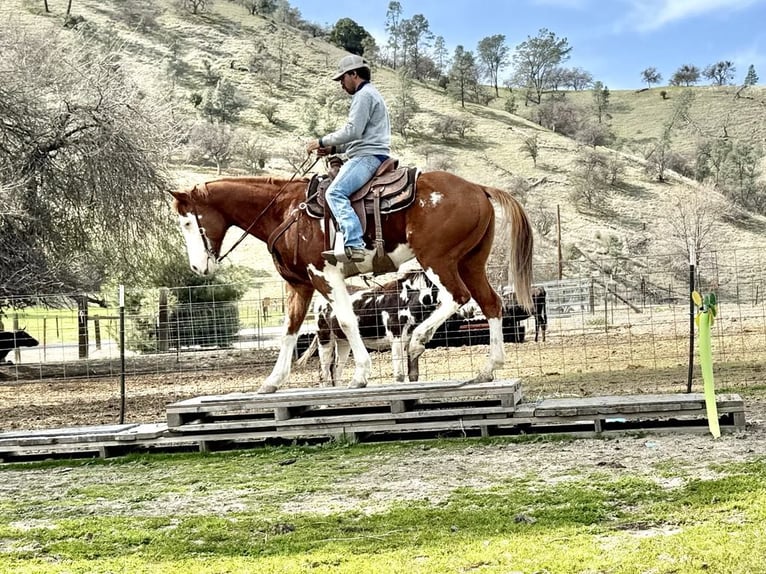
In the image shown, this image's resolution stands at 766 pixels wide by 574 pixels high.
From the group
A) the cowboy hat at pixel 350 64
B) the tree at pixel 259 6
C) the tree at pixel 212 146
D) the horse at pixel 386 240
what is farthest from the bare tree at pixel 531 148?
the cowboy hat at pixel 350 64

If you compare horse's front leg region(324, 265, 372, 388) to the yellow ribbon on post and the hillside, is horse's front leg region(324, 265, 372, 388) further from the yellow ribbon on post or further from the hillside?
the hillside

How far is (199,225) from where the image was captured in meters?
8.52

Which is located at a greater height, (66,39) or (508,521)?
(66,39)

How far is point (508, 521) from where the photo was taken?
5.00 metres

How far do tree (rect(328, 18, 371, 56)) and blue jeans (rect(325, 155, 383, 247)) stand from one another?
117 metres

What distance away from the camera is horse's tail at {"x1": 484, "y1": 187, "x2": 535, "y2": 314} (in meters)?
8.22

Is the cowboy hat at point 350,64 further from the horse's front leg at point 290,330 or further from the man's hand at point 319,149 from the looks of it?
the horse's front leg at point 290,330

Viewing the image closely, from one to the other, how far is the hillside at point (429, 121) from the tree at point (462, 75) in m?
2.17

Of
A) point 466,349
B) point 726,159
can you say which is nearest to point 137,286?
point 466,349

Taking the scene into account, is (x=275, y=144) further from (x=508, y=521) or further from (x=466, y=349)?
(x=508, y=521)

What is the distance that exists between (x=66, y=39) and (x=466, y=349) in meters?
14.0

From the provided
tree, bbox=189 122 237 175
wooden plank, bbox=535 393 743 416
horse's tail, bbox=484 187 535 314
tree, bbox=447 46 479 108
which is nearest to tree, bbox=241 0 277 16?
tree, bbox=447 46 479 108

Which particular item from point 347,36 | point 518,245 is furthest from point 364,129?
point 347,36

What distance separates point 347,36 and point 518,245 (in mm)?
118620
